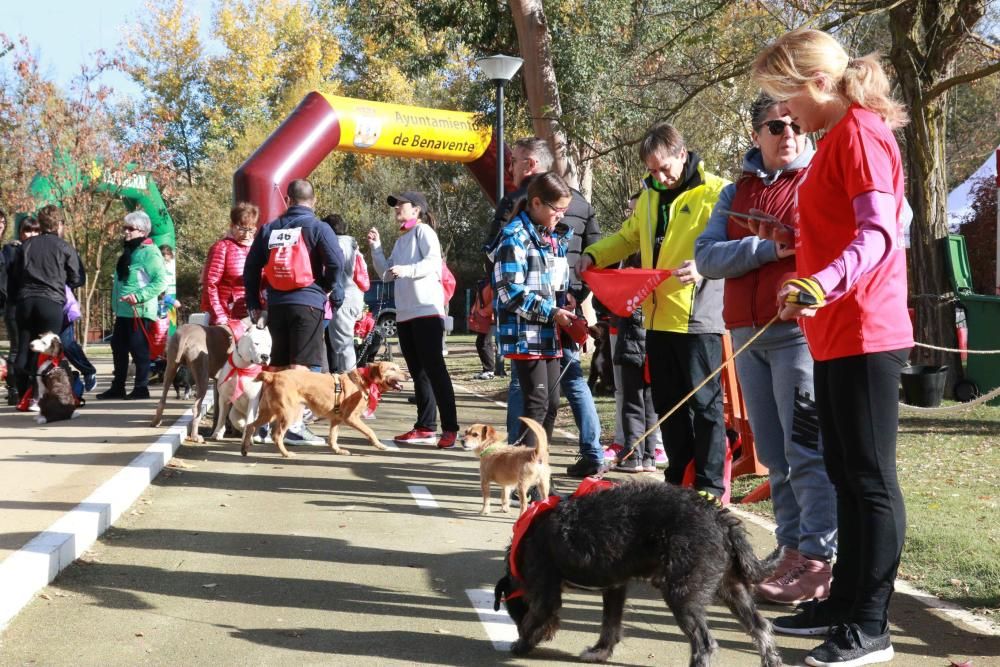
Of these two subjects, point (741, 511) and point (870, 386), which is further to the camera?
point (741, 511)

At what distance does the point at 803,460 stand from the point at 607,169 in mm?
21242

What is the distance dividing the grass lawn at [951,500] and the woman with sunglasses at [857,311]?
44.9 inches

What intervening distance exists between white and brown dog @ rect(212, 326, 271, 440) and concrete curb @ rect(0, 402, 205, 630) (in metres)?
1.35

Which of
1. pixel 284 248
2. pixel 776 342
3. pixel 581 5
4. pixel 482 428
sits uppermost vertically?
pixel 581 5

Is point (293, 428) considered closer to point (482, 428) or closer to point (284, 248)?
point (284, 248)

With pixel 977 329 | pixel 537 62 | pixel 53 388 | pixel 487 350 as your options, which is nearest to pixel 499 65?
pixel 537 62

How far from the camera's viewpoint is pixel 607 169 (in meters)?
25.4

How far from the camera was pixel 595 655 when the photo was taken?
397 cm

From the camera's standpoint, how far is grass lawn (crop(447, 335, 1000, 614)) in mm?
5043

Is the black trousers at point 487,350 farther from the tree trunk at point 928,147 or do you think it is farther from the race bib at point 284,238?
the race bib at point 284,238

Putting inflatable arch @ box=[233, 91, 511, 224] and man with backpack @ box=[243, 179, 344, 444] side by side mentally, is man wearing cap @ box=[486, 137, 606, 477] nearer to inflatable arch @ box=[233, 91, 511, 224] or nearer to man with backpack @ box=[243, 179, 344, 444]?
man with backpack @ box=[243, 179, 344, 444]

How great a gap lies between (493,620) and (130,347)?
9993mm

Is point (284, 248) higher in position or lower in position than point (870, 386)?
higher

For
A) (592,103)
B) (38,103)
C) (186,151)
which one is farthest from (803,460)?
(186,151)
